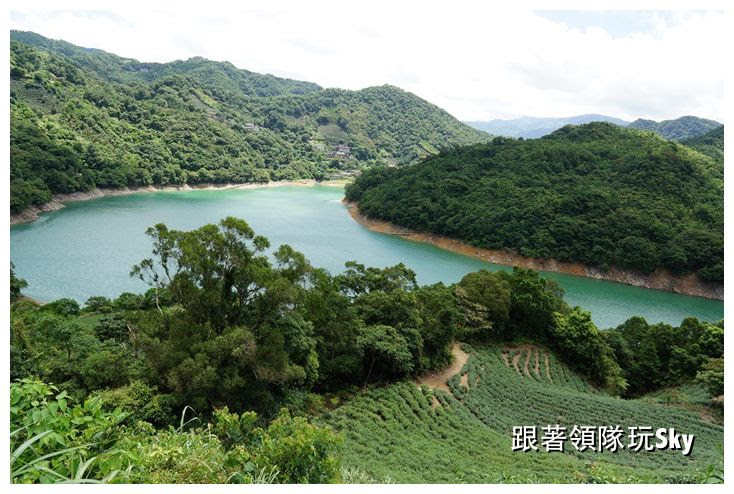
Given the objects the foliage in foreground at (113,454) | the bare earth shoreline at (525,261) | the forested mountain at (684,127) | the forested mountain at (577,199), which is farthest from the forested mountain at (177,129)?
the forested mountain at (684,127)

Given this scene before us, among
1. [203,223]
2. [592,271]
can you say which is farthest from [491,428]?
[203,223]

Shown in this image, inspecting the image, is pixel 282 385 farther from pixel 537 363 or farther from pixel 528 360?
pixel 537 363

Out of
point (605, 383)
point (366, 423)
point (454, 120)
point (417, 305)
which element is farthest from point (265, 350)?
point (454, 120)

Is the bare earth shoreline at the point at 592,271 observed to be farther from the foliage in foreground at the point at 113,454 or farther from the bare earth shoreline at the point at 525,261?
the foliage in foreground at the point at 113,454

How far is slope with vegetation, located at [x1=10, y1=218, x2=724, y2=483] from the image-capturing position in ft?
7.02

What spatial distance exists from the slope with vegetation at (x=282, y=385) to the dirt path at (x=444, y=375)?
20cm

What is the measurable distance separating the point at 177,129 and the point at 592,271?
143ft

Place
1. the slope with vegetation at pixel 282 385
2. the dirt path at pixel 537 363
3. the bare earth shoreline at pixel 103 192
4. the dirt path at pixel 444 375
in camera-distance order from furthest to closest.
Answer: the bare earth shoreline at pixel 103 192, the dirt path at pixel 537 363, the dirt path at pixel 444 375, the slope with vegetation at pixel 282 385

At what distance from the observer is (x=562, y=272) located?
25.8 metres

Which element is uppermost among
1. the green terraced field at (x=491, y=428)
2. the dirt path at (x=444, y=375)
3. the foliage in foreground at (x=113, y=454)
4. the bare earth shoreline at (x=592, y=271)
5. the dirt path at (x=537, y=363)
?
the foliage in foreground at (x=113, y=454)

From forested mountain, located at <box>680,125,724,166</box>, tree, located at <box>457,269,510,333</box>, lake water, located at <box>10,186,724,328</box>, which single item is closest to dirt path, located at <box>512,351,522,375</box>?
tree, located at <box>457,269,510,333</box>

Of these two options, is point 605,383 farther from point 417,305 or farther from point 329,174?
point 329,174

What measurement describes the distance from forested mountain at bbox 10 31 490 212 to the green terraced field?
25.0 metres

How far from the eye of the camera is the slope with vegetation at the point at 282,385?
214cm
